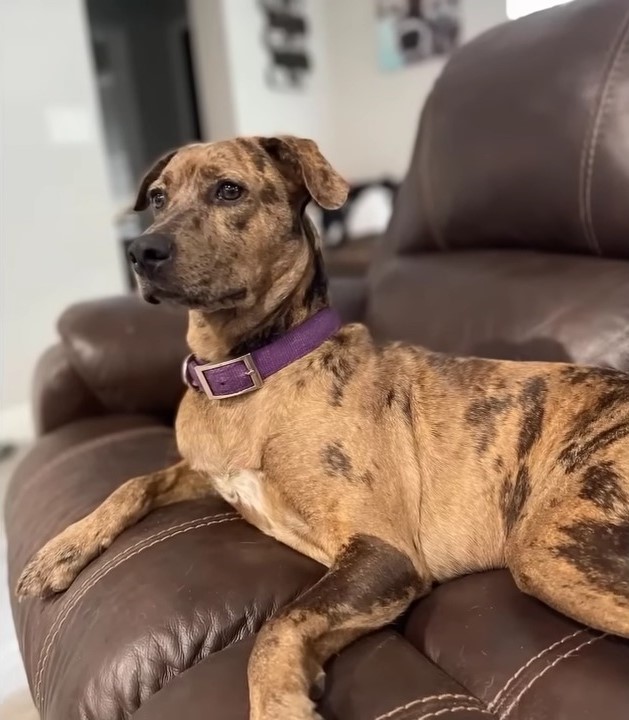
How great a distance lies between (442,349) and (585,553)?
0.86 m

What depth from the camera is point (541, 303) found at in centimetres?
175

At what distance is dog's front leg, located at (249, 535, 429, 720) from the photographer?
38.6 inches

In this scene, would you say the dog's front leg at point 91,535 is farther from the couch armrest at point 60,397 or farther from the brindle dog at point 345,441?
the couch armrest at point 60,397

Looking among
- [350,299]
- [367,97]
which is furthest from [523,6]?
[350,299]

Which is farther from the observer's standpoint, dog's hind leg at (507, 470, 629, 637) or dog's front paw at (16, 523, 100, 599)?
dog's front paw at (16, 523, 100, 599)

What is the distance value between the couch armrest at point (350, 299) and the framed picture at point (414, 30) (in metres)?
3.05

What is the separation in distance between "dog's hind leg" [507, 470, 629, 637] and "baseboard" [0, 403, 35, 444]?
3135mm

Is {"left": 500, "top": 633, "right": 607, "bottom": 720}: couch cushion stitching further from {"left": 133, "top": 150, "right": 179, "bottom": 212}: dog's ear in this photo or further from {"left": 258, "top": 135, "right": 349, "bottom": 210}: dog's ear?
{"left": 133, "top": 150, "right": 179, "bottom": 212}: dog's ear

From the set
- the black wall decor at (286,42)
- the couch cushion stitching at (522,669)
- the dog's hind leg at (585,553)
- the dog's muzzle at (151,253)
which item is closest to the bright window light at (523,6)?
the black wall decor at (286,42)

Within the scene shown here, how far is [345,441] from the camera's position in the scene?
52.4 inches

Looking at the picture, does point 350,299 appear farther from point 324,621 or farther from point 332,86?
point 332,86

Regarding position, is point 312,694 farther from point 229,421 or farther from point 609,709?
point 229,421

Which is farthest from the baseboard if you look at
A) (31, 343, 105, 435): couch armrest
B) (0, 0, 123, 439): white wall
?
(31, 343, 105, 435): couch armrest

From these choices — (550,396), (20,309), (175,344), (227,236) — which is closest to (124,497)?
(227,236)
